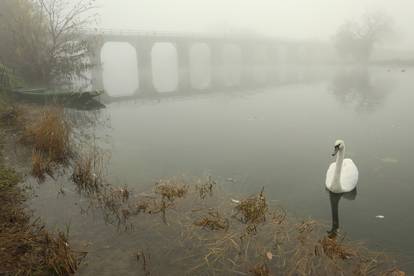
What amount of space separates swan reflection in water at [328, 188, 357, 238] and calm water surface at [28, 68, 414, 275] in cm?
14

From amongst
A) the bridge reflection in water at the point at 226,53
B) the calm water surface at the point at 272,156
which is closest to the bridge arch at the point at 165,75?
the bridge reflection in water at the point at 226,53

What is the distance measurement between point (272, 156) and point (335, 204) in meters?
4.12

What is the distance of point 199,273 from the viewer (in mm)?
5219

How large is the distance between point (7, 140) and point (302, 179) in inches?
401

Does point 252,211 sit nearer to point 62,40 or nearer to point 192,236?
point 192,236

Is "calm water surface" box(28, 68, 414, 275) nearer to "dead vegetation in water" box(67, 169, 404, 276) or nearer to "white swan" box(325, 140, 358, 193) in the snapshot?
"white swan" box(325, 140, 358, 193)

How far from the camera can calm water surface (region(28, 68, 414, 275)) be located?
22.1ft

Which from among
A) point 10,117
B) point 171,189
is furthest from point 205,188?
point 10,117

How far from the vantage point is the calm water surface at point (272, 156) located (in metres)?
6.73

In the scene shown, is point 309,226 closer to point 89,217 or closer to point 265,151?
point 89,217

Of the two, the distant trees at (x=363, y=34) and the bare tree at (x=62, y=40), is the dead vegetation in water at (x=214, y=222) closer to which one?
the bare tree at (x=62, y=40)

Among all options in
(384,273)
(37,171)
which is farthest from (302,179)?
(37,171)

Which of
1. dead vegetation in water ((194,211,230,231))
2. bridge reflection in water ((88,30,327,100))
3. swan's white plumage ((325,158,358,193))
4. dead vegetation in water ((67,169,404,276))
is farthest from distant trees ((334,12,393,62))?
dead vegetation in water ((194,211,230,231))

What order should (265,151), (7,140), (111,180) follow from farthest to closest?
(265,151) < (7,140) < (111,180)
